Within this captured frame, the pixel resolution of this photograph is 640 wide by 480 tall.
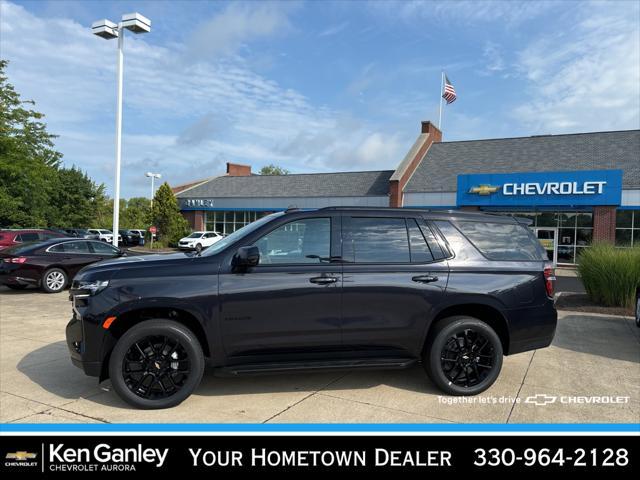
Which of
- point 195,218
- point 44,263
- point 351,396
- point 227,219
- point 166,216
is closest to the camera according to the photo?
point 351,396

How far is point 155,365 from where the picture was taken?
408 centimetres

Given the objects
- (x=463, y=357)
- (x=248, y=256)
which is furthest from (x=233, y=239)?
(x=463, y=357)

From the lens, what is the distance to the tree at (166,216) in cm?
3650

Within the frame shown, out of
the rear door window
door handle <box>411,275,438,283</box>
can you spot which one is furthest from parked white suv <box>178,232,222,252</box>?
door handle <box>411,275,438,283</box>

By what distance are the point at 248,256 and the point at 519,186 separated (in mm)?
25300

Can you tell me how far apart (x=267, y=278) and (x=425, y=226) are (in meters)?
1.69

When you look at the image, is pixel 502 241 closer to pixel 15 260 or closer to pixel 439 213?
pixel 439 213

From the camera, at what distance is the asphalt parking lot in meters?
3.98

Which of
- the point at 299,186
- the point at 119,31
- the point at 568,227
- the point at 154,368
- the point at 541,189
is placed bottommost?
the point at 154,368

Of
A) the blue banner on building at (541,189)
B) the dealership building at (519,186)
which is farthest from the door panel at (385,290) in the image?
the blue banner on building at (541,189)

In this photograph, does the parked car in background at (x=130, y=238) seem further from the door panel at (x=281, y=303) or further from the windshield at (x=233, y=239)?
the door panel at (x=281, y=303)

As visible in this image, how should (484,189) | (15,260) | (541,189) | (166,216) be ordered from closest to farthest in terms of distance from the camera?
(15,260) < (541,189) < (484,189) < (166,216)

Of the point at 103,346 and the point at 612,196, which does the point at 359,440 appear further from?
the point at 612,196

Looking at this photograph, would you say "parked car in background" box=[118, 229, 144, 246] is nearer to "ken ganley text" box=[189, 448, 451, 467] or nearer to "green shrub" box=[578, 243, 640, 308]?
"green shrub" box=[578, 243, 640, 308]
